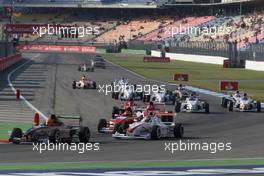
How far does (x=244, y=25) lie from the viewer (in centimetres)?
10381

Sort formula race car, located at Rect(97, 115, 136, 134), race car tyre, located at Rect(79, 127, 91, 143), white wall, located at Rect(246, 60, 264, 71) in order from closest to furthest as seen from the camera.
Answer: race car tyre, located at Rect(79, 127, 91, 143)
formula race car, located at Rect(97, 115, 136, 134)
white wall, located at Rect(246, 60, 264, 71)

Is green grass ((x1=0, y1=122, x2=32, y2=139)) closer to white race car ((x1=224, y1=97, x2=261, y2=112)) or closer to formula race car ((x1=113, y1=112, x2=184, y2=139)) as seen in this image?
formula race car ((x1=113, y1=112, x2=184, y2=139))

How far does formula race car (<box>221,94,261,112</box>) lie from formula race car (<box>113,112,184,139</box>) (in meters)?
10.5

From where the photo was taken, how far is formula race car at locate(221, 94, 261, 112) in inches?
1308

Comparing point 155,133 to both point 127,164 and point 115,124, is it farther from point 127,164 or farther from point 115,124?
point 127,164

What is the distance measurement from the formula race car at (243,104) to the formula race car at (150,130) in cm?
1051

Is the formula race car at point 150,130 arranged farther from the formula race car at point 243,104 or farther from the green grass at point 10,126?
the formula race car at point 243,104

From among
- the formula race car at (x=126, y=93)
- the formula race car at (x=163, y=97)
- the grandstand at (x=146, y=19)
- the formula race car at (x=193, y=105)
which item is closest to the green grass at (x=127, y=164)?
the formula race car at (x=193, y=105)

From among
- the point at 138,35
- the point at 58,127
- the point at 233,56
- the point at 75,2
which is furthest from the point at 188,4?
the point at 58,127

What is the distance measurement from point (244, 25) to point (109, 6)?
56073mm

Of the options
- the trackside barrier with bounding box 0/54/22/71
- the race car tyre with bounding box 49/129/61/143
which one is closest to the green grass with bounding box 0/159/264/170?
the race car tyre with bounding box 49/129/61/143

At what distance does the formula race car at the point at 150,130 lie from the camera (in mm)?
22562

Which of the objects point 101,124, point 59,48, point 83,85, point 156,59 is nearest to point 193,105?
point 101,124

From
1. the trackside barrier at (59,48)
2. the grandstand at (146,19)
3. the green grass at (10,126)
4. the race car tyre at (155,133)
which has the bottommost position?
the trackside barrier at (59,48)
